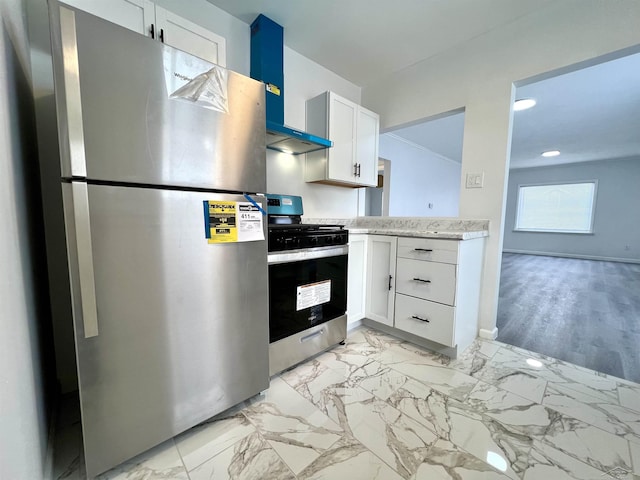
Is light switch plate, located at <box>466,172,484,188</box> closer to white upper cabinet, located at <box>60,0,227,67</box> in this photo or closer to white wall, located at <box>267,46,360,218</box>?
white wall, located at <box>267,46,360,218</box>

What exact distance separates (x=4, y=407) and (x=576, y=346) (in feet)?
10.3

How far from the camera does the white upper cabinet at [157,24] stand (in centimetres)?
109

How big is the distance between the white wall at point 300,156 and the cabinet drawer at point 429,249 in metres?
0.93

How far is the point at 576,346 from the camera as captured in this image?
2.01m

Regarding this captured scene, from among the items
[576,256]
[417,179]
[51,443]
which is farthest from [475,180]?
[576,256]

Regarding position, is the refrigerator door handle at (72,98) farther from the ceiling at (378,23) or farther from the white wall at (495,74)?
the white wall at (495,74)

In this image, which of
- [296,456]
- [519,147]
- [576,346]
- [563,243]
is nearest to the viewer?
[296,456]

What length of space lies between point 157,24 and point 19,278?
123 centimetres

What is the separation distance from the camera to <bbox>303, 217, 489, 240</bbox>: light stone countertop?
1.80 metres

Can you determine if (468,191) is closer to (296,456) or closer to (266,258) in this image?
(266,258)

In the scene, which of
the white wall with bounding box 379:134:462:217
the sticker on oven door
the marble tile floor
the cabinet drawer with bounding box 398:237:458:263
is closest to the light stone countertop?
the cabinet drawer with bounding box 398:237:458:263

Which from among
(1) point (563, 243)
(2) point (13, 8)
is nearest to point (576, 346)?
(2) point (13, 8)

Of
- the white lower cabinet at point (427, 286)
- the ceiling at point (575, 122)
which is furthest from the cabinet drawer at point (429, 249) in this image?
the ceiling at point (575, 122)

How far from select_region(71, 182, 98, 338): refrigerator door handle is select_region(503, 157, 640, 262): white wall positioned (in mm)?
9305
